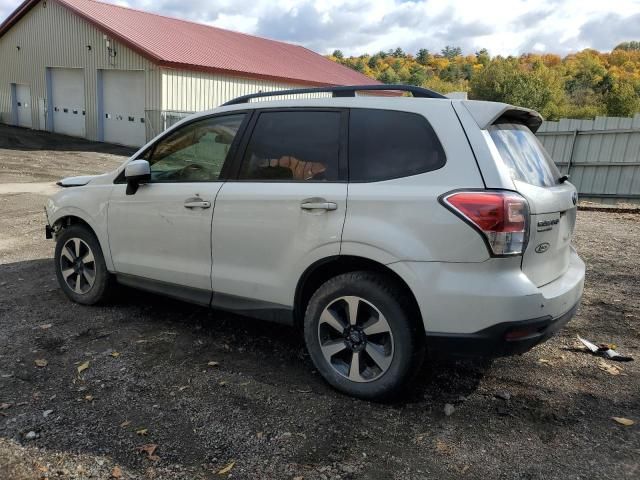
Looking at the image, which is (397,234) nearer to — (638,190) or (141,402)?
(141,402)

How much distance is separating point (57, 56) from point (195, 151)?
2498 cm

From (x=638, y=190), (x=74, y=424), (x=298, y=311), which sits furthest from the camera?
(x=638, y=190)

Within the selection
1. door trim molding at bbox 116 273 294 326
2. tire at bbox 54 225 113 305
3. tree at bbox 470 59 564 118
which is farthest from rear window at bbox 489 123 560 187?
tree at bbox 470 59 564 118

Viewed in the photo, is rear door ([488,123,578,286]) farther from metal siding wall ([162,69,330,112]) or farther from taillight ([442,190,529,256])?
metal siding wall ([162,69,330,112])

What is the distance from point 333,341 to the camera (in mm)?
3443

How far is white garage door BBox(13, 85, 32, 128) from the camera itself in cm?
2770

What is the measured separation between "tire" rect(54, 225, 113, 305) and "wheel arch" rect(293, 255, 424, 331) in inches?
81.6

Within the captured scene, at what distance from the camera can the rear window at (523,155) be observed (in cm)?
314

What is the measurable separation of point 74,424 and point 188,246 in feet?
4.83

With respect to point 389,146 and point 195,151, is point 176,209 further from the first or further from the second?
point 389,146

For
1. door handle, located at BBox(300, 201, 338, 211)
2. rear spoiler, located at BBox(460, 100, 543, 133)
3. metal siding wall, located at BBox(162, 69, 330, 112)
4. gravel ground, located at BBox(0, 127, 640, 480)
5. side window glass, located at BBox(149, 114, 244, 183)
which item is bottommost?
gravel ground, located at BBox(0, 127, 640, 480)

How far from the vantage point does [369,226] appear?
3180mm

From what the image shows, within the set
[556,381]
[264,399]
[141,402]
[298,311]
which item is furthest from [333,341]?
[556,381]

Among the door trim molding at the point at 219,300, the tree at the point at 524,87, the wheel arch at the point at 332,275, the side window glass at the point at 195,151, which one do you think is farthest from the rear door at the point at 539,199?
A: the tree at the point at 524,87
